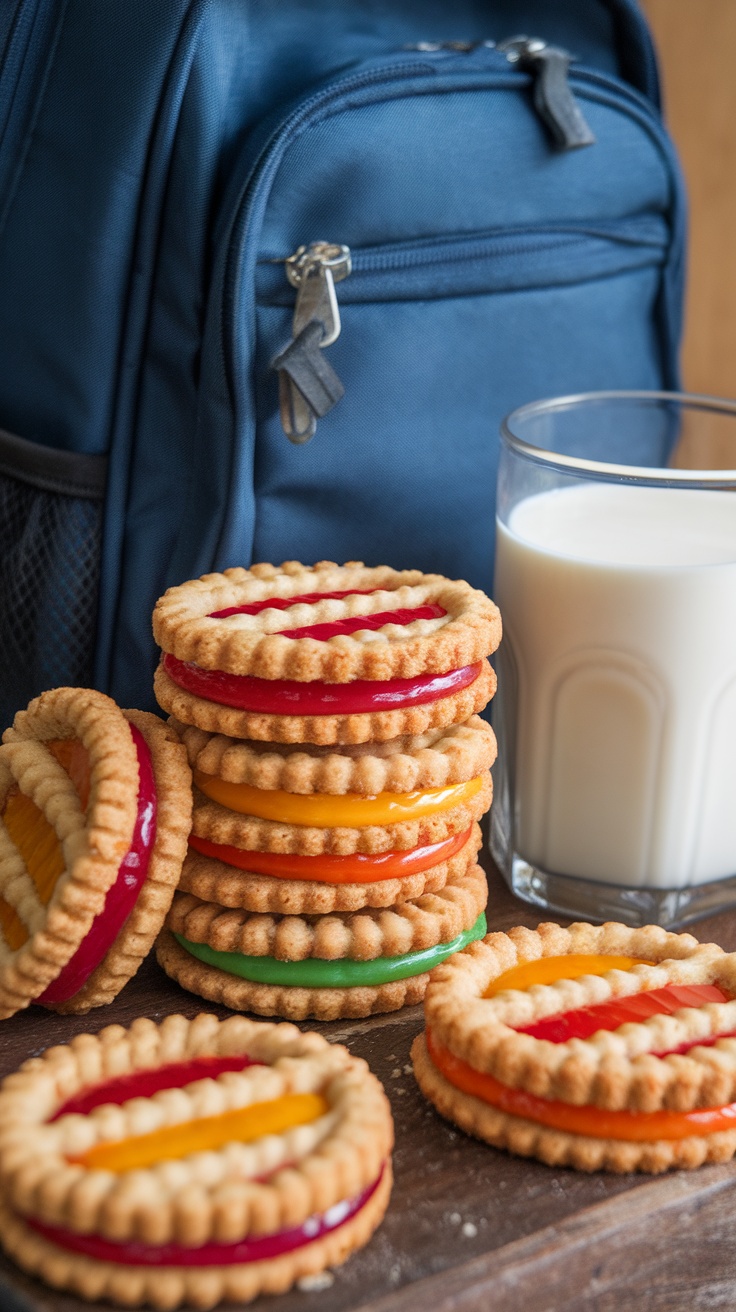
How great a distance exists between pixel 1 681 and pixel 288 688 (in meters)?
0.45

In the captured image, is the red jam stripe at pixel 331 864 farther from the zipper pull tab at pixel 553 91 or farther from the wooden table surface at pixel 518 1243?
the zipper pull tab at pixel 553 91

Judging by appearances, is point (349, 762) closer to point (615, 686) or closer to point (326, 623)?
point (326, 623)

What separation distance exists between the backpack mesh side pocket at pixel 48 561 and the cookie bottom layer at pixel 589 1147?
0.51 meters

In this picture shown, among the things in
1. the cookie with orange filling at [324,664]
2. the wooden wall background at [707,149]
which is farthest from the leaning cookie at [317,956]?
the wooden wall background at [707,149]

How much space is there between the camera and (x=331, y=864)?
2.42 feet

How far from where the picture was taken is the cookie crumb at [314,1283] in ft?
1.81

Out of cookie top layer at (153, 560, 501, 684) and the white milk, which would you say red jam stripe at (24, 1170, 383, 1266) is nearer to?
cookie top layer at (153, 560, 501, 684)

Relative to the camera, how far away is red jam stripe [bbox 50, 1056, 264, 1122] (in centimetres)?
60

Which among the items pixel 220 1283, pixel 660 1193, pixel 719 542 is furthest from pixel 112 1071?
pixel 719 542

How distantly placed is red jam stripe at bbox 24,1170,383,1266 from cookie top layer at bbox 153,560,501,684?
0.27 meters

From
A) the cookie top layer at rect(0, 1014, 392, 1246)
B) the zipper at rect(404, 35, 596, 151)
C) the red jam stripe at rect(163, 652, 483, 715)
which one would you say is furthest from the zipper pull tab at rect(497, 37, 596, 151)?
the cookie top layer at rect(0, 1014, 392, 1246)

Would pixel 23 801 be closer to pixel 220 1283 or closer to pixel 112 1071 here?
pixel 112 1071

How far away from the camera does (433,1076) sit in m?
0.67

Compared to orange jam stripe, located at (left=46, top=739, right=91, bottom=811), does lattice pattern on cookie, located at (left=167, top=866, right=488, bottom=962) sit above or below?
below
